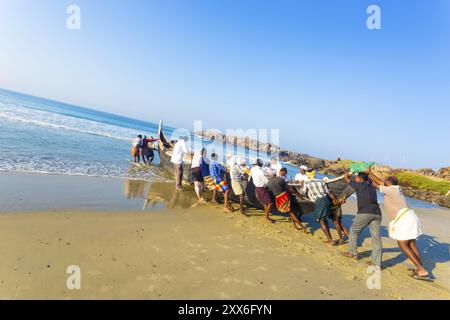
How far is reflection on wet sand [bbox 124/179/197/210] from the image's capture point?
8.31 metres

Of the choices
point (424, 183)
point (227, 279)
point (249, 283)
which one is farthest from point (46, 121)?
point (424, 183)

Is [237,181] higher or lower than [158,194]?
higher

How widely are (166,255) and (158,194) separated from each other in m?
4.84

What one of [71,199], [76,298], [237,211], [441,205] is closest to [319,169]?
[441,205]

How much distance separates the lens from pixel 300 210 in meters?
7.65

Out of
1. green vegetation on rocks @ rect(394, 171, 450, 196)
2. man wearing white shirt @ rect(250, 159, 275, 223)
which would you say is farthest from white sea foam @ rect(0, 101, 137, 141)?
green vegetation on rocks @ rect(394, 171, 450, 196)

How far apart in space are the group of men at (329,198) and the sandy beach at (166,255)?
0.41m

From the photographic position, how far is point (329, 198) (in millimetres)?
6809

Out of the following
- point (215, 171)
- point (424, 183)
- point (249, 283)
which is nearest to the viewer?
point (249, 283)

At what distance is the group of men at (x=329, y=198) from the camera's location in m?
5.20

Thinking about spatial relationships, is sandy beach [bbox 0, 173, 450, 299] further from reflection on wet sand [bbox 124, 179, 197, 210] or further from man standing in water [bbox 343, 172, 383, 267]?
man standing in water [bbox 343, 172, 383, 267]

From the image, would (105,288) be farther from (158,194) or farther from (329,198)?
(158,194)

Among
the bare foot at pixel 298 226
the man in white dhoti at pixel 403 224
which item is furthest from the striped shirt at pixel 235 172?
the man in white dhoti at pixel 403 224
